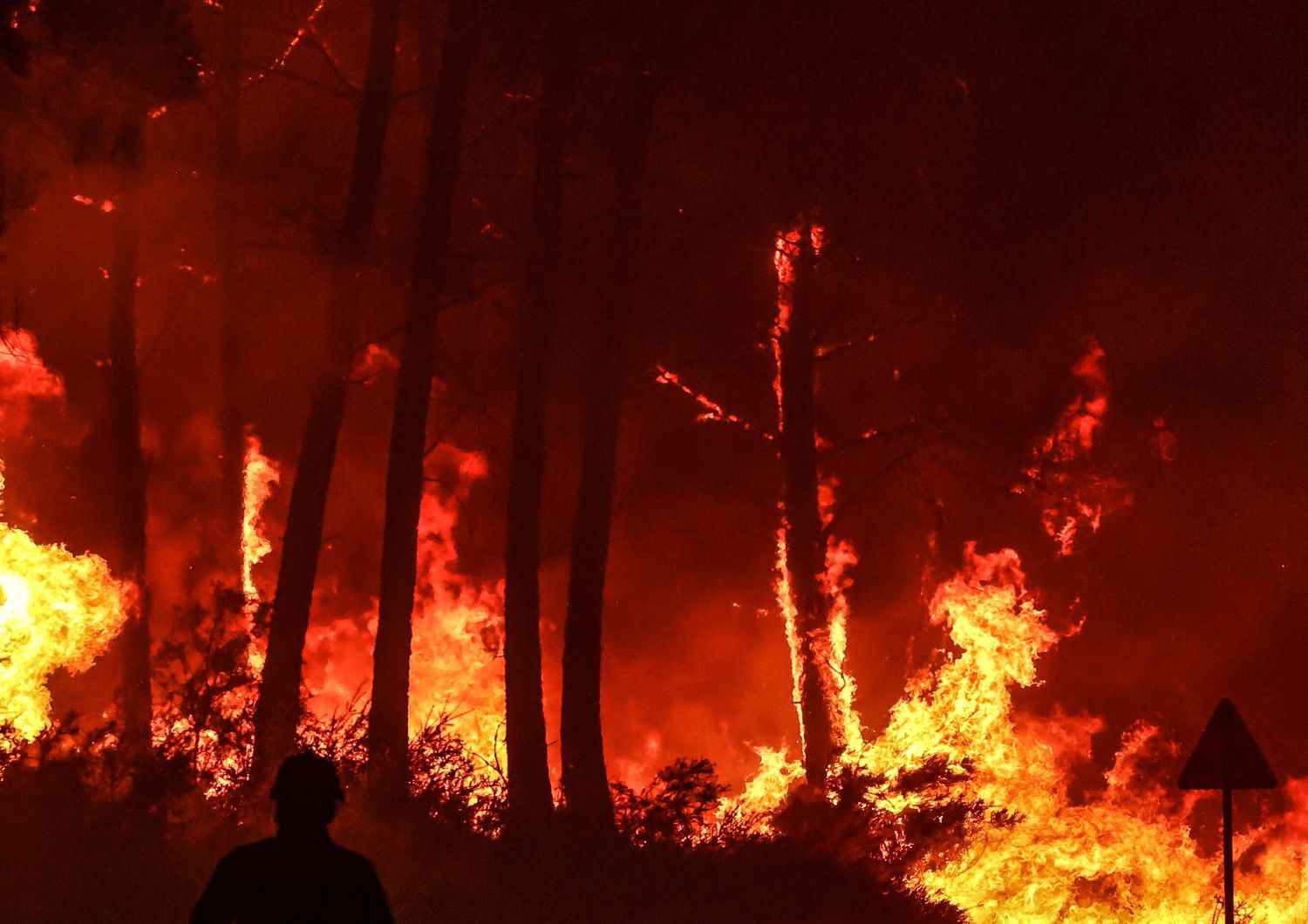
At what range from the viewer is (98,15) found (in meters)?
13.6

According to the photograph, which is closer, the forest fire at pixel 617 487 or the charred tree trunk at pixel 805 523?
the forest fire at pixel 617 487

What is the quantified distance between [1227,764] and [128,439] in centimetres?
1412

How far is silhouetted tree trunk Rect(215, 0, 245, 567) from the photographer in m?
22.0

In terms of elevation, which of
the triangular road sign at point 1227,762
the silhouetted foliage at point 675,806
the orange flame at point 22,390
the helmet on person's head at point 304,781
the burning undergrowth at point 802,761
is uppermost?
the orange flame at point 22,390

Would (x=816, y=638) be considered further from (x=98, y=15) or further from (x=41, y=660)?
(x=98, y=15)

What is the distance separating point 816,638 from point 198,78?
1217cm

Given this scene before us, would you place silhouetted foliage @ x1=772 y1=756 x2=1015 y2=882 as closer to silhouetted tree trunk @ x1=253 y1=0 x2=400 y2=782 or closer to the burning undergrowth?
the burning undergrowth

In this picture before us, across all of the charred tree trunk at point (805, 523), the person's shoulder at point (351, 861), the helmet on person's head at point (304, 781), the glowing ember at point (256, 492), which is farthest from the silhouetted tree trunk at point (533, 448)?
the helmet on person's head at point (304, 781)

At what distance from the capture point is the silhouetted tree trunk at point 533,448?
1734cm

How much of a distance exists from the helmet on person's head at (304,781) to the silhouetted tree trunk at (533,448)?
449 inches

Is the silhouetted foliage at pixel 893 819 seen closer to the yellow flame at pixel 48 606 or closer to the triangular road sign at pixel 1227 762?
the triangular road sign at pixel 1227 762

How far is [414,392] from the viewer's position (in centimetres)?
1697

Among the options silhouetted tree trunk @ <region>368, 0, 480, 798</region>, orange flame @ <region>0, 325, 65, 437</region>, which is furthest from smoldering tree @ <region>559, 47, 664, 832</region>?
orange flame @ <region>0, 325, 65, 437</region>

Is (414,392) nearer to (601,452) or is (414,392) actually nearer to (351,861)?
(601,452)
